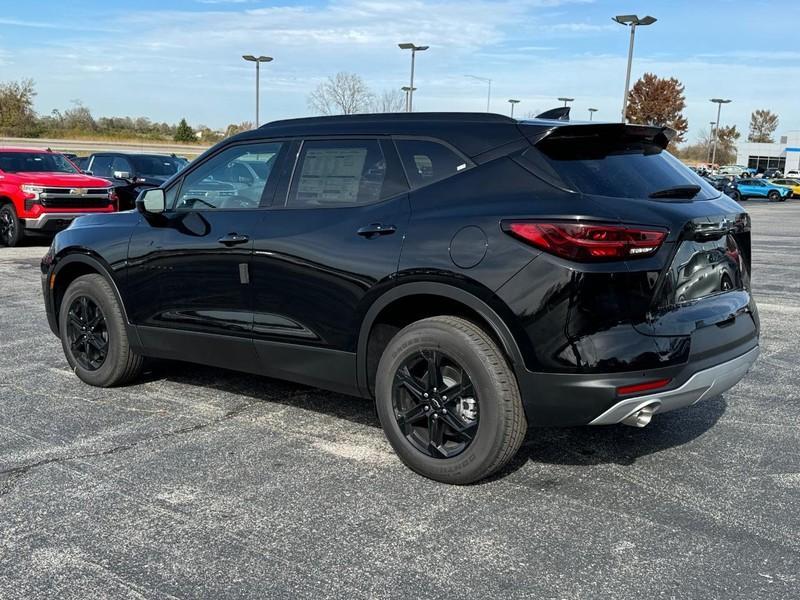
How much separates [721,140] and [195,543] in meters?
118

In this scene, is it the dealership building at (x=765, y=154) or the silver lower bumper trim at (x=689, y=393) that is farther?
the dealership building at (x=765, y=154)

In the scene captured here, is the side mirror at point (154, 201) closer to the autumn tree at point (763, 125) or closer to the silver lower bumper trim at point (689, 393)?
the silver lower bumper trim at point (689, 393)

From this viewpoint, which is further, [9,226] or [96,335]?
[9,226]

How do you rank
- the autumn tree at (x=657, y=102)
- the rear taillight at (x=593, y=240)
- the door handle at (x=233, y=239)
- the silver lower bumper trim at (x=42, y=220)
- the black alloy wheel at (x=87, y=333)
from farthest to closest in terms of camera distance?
the autumn tree at (x=657, y=102), the silver lower bumper trim at (x=42, y=220), the black alloy wheel at (x=87, y=333), the door handle at (x=233, y=239), the rear taillight at (x=593, y=240)

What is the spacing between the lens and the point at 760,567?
3.10m

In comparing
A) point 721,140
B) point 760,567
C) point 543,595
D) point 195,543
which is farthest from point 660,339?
point 721,140

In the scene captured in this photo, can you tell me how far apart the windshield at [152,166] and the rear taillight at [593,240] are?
15.0m

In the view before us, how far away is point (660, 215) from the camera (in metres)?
3.55

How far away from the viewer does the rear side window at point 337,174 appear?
167 inches

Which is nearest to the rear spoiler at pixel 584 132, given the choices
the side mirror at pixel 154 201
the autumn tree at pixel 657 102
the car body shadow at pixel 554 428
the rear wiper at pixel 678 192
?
the rear wiper at pixel 678 192

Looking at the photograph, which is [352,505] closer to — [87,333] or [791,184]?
[87,333]

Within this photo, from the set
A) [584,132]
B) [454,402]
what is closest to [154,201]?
[454,402]

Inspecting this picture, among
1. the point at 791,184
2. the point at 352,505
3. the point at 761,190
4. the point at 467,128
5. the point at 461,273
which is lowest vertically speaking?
the point at 352,505

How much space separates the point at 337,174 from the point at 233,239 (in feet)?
2.44
